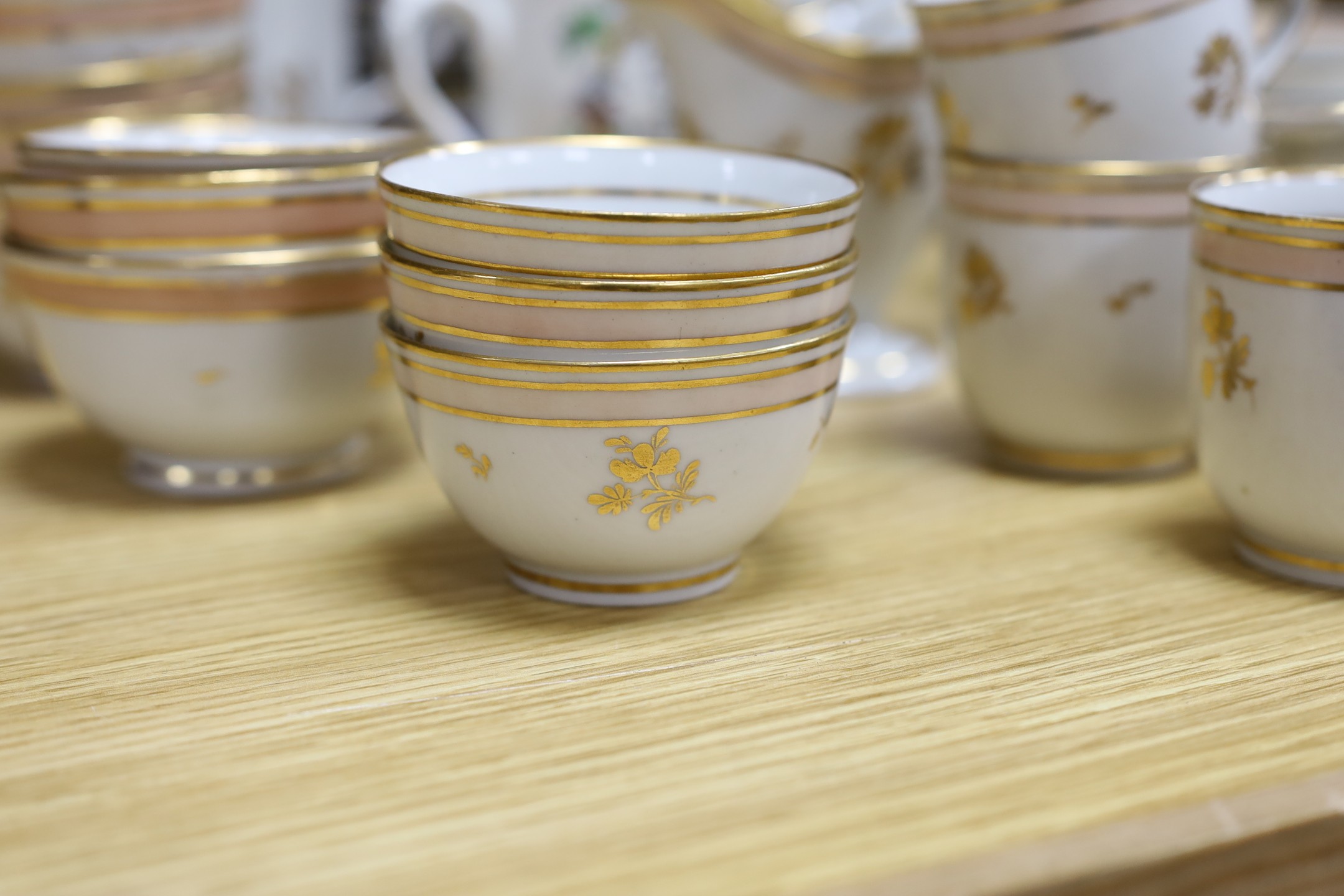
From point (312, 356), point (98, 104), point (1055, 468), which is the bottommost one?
point (1055, 468)

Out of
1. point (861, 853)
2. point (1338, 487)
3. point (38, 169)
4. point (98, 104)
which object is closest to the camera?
point (861, 853)

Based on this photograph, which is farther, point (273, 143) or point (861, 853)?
point (273, 143)

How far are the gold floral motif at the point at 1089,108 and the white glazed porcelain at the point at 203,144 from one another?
33 centimetres

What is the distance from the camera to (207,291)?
2.07 feet

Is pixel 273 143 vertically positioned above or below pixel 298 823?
above

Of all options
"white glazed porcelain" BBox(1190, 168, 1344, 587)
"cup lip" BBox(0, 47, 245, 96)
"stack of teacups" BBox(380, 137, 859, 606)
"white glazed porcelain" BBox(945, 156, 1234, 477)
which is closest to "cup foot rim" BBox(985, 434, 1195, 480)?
"white glazed porcelain" BBox(945, 156, 1234, 477)

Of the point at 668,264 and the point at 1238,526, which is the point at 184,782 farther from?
the point at 1238,526

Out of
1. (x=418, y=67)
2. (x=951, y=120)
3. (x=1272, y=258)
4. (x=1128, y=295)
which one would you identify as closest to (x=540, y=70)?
(x=418, y=67)

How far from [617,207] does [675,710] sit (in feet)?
0.80

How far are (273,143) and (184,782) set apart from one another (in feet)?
1.38

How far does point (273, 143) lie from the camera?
0.74 meters

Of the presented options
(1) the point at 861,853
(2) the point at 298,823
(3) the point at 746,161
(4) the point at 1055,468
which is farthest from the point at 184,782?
(4) the point at 1055,468

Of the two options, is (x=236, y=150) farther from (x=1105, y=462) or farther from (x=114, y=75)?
(x=1105, y=462)

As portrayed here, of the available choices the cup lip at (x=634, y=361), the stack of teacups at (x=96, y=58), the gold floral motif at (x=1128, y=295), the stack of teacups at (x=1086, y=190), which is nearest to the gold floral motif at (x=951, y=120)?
the stack of teacups at (x=1086, y=190)
